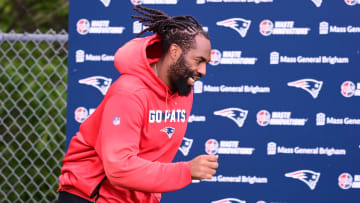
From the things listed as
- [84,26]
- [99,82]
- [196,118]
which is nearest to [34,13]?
[84,26]

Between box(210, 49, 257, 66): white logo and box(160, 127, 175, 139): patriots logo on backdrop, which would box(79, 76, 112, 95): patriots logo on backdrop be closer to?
box(210, 49, 257, 66): white logo

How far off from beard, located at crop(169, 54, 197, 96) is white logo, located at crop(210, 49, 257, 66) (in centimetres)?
168

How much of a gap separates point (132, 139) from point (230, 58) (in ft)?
6.99

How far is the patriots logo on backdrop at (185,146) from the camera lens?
13.2 feet

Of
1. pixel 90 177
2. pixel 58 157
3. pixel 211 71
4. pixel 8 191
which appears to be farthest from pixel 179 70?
pixel 8 191

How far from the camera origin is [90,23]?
4098 millimetres

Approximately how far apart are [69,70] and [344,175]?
8.53 feet

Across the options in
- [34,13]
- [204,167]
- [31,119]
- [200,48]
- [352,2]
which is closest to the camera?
[204,167]

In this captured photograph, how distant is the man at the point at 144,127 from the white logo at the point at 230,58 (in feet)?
5.07

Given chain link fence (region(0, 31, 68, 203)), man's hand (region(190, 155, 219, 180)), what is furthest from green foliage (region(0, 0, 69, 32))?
man's hand (region(190, 155, 219, 180))

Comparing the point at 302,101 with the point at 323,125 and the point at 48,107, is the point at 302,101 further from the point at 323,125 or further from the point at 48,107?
the point at 48,107

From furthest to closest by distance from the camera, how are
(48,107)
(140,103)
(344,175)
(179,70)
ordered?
(48,107) < (344,175) < (179,70) < (140,103)

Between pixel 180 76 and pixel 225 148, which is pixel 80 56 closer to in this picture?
pixel 225 148

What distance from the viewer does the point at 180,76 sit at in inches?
89.6
